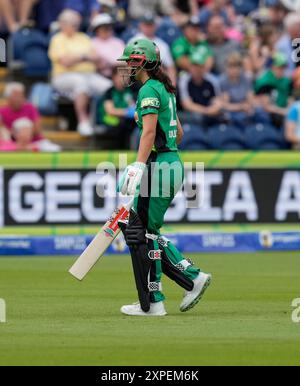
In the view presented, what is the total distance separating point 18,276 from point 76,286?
3.60 ft

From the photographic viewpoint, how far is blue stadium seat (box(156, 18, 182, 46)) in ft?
66.6

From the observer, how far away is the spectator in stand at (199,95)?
727 inches

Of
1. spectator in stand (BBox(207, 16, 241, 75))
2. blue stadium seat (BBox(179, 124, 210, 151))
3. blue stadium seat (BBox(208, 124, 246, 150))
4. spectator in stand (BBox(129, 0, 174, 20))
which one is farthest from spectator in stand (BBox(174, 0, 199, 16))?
blue stadium seat (BBox(179, 124, 210, 151))

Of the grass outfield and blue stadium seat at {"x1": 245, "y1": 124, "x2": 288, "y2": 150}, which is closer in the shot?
the grass outfield

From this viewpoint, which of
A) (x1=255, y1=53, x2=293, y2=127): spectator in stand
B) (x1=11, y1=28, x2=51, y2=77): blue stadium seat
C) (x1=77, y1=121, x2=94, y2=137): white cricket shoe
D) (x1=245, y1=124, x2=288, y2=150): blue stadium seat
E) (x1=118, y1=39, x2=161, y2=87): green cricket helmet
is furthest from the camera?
(x1=11, y1=28, x2=51, y2=77): blue stadium seat

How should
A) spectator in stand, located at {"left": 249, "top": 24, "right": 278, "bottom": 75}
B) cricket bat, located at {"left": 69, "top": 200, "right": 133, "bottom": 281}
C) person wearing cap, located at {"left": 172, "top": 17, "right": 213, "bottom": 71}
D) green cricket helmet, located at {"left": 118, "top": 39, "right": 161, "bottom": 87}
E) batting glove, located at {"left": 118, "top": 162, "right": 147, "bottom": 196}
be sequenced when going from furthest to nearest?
spectator in stand, located at {"left": 249, "top": 24, "right": 278, "bottom": 75}, person wearing cap, located at {"left": 172, "top": 17, "right": 213, "bottom": 71}, cricket bat, located at {"left": 69, "top": 200, "right": 133, "bottom": 281}, green cricket helmet, located at {"left": 118, "top": 39, "right": 161, "bottom": 87}, batting glove, located at {"left": 118, "top": 162, "right": 147, "bottom": 196}

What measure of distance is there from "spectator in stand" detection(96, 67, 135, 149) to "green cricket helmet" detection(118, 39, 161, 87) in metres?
8.01

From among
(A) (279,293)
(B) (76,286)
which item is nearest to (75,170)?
(B) (76,286)

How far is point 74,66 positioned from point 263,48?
3.85m

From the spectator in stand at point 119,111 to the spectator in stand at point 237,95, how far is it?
65.0 inches

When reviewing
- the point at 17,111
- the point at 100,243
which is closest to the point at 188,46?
the point at 17,111

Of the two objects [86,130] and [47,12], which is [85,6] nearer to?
[47,12]

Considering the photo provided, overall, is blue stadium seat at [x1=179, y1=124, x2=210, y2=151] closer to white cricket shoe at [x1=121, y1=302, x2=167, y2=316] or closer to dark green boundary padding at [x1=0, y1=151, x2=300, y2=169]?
dark green boundary padding at [x1=0, y1=151, x2=300, y2=169]
